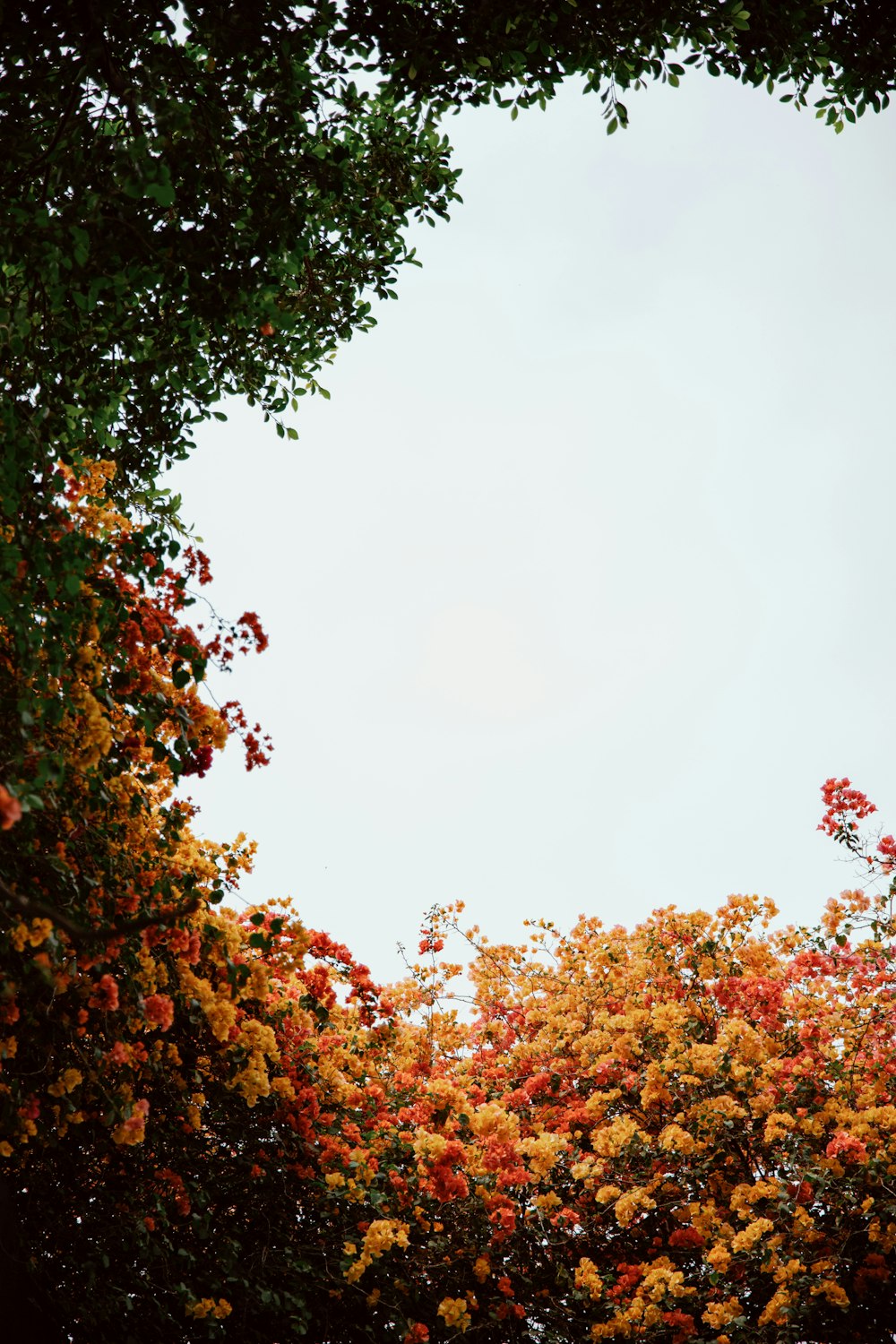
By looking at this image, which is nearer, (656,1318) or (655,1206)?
(656,1318)

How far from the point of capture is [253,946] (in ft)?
13.4

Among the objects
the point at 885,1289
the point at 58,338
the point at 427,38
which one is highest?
the point at 427,38

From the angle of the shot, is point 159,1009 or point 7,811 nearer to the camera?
point 7,811

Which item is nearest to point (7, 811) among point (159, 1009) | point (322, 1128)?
point (159, 1009)

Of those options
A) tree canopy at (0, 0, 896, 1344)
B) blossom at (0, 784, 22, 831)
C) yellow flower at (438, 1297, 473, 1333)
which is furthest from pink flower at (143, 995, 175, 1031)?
yellow flower at (438, 1297, 473, 1333)

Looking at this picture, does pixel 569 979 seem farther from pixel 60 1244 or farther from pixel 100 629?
pixel 100 629

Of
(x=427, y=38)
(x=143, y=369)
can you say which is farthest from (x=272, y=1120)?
(x=427, y=38)

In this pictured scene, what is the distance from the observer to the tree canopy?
155 inches

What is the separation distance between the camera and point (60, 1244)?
4.99 metres

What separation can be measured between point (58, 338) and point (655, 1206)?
5.68m

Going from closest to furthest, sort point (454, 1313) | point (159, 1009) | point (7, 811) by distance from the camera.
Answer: point (7, 811)
point (159, 1009)
point (454, 1313)

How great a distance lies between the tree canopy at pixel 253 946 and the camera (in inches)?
155

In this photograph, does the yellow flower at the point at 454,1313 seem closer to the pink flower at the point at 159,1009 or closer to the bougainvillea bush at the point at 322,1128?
the bougainvillea bush at the point at 322,1128

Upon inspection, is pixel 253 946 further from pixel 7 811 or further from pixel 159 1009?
pixel 7 811
